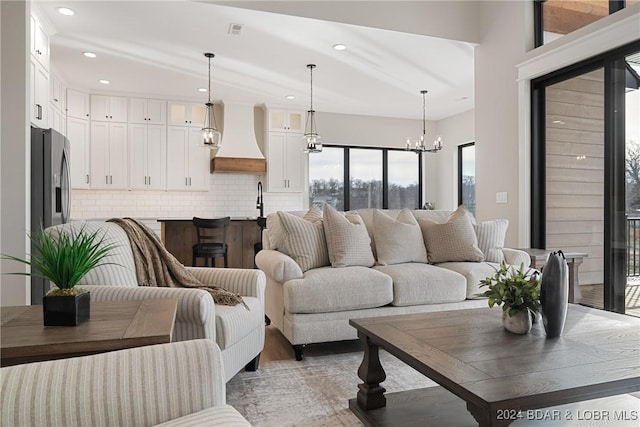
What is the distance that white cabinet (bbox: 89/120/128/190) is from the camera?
21.8ft

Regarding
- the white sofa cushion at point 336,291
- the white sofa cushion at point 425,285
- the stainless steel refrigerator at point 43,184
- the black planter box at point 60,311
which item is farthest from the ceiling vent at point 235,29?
the black planter box at point 60,311

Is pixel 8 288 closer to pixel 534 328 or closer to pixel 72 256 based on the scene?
pixel 72 256

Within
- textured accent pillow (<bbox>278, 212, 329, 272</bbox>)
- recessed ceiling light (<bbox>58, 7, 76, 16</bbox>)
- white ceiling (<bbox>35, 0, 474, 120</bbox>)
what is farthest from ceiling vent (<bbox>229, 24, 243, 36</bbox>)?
textured accent pillow (<bbox>278, 212, 329, 272</bbox>)

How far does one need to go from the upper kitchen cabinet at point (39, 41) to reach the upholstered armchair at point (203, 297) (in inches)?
101

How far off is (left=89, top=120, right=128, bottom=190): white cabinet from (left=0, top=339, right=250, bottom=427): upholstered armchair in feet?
20.9

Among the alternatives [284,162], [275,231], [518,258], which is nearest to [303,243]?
[275,231]

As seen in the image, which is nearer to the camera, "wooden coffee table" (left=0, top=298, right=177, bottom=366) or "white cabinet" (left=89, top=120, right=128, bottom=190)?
"wooden coffee table" (left=0, top=298, right=177, bottom=366)

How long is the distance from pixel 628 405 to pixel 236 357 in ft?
6.18

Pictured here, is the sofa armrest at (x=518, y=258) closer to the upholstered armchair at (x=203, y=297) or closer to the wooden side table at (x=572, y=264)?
the wooden side table at (x=572, y=264)

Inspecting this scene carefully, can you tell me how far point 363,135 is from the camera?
27.3 feet

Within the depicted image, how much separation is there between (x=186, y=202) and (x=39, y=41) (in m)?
3.64

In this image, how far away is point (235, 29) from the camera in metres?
4.40

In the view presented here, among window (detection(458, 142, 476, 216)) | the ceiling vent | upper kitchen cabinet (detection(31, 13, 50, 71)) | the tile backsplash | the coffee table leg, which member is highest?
the ceiling vent

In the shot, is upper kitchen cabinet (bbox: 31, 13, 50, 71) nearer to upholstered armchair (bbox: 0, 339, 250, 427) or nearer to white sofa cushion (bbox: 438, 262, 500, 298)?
upholstered armchair (bbox: 0, 339, 250, 427)
